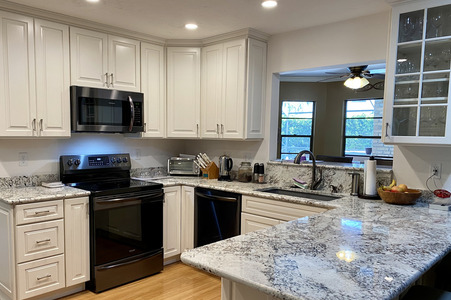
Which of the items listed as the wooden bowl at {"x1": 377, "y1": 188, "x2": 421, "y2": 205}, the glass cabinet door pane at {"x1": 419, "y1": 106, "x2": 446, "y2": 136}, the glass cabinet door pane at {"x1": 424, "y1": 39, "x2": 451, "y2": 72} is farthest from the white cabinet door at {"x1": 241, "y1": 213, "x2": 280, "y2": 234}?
the glass cabinet door pane at {"x1": 424, "y1": 39, "x2": 451, "y2": 72}

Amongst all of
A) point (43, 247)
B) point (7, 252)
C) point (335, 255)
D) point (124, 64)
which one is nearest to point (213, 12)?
point (124, 64)

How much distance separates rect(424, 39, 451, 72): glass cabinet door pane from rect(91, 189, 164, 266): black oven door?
2.48 meters

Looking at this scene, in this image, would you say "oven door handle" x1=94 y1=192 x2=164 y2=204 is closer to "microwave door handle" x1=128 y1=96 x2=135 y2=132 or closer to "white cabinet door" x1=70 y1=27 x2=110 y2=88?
"microwave door handle" x1=128 y1=96 x2=135 y2=132

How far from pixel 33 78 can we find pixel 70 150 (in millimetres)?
787

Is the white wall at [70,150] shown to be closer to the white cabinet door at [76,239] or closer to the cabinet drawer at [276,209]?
the white cabinet door at [76,239]

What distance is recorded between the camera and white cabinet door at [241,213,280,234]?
113 inches

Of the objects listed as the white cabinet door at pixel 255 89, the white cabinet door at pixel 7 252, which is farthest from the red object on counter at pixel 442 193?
the white cabinet door at pixel 7 252

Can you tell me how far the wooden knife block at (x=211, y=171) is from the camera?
3.79m

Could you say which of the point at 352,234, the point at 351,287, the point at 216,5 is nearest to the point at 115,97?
the point at 216,5

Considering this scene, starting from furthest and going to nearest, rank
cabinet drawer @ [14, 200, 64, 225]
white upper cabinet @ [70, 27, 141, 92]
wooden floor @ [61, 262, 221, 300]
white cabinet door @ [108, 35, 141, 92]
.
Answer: white cabinet door @ [108, 35, 141, 92] → white upper cabinet @ [70, 27, 141, 92] → wooden floor @ [61, 262, 221, 300] → cabinet drawer @ [14, 200, 64, 225]

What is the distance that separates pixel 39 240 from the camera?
2.58m

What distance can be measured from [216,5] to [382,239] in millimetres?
2075

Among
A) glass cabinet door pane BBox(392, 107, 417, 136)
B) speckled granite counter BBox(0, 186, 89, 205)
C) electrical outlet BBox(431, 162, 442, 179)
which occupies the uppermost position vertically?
glass cabinet door pane BBox(392, 107, 417, 136)

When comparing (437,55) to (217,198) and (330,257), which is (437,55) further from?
(217,198)
